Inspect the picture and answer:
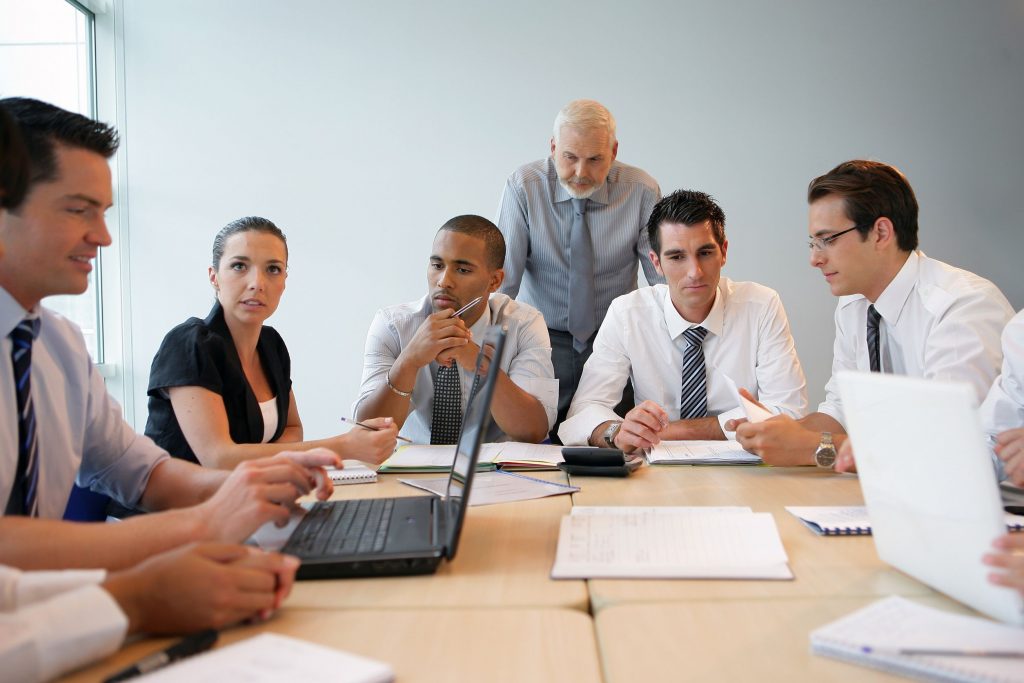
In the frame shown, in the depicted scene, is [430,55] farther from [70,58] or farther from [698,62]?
[70,58]

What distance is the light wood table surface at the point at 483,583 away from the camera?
1093 millimetres

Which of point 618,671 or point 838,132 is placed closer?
point 618,671

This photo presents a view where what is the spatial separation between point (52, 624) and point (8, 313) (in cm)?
67

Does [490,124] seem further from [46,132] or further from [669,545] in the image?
[669,545]

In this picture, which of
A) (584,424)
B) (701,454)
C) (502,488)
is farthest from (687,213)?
(502,488)

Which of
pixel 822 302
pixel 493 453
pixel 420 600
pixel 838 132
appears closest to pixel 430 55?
pixel 838 132

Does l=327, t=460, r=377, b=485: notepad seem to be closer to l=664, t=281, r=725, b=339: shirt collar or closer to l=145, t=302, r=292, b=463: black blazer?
l=145, t=302, r=292, b=463: black blazer

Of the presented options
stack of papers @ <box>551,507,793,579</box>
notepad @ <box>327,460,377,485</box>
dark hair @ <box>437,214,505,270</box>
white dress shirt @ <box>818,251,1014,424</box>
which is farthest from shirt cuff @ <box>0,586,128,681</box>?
dark hair @ <box>437,214,505,270</box>

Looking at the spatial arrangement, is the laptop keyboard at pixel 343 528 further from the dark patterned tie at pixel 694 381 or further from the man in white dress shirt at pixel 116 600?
the dark patterned tie at pixel 694 381

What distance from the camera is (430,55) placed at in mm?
4562

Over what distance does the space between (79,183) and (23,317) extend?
27 centimetres

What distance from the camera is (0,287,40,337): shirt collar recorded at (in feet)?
4.35

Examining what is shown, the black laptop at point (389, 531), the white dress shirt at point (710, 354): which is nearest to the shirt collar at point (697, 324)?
the white dress shirt at point (710, 354)

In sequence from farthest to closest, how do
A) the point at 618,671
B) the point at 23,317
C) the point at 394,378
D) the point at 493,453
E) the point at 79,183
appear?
the point at 394,378, the point at 493,453, the point at 79,183, the point at 23,317, the point at 618,671
